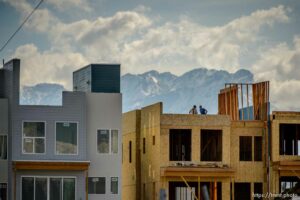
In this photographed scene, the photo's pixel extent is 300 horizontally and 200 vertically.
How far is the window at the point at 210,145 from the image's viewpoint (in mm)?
61031

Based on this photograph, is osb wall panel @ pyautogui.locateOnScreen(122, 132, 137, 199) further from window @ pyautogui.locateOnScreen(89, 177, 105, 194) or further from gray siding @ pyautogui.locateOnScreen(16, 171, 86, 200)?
gray siding @ pyautogui.locateOnScreen(16, 171, 86, 200)

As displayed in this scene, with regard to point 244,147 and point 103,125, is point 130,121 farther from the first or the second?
point 244,147

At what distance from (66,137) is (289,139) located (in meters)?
13.1

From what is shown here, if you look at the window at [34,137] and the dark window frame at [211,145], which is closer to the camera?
the window at [34,137]

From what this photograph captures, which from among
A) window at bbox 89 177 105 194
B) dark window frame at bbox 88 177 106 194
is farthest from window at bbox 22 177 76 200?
window at bbox 89 177 105 194

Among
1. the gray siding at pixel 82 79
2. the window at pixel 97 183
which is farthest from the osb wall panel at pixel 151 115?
the window at pixel 97 183

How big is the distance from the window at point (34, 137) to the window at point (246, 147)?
11.7 m

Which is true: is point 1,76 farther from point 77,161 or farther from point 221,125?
point 221,125

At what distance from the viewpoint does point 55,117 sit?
57.9 meters

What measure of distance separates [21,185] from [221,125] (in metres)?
11.8

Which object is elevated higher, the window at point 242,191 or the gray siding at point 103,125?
the gray siding at point 103,125

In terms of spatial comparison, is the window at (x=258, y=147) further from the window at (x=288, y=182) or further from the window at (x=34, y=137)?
the window at (x=34, y=137)

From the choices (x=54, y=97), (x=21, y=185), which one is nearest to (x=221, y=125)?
(x=21, y=185)

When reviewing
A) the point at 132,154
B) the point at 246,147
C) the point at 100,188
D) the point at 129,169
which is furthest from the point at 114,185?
the point at 246,147
